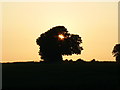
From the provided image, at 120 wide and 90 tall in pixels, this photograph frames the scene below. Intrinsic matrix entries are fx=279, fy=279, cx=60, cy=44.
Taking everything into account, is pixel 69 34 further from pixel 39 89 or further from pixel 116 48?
pixel 39 89

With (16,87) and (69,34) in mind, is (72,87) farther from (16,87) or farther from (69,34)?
(69,34)

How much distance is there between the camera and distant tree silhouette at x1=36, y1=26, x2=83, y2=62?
80750 mm

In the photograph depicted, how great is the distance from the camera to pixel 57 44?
81562 millimetres

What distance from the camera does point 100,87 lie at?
22.1 metres

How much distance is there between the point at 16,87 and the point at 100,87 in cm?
670

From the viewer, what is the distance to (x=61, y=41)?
8300cm

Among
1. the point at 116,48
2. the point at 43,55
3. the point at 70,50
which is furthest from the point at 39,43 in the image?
the point at 116,48

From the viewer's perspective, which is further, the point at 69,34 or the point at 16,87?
the point at 69,34

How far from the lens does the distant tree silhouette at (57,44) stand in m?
80.8

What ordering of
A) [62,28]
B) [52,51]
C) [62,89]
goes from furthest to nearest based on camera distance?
[62,28] < [52,51] < [62,89]

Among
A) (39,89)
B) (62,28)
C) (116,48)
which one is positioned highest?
(62,28)

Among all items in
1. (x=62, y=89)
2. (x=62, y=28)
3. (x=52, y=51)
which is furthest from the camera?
(x=62, y=28)

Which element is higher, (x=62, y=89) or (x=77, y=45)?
(x=77, y=45)

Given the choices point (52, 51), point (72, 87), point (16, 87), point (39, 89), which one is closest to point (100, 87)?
point (72, 87)
